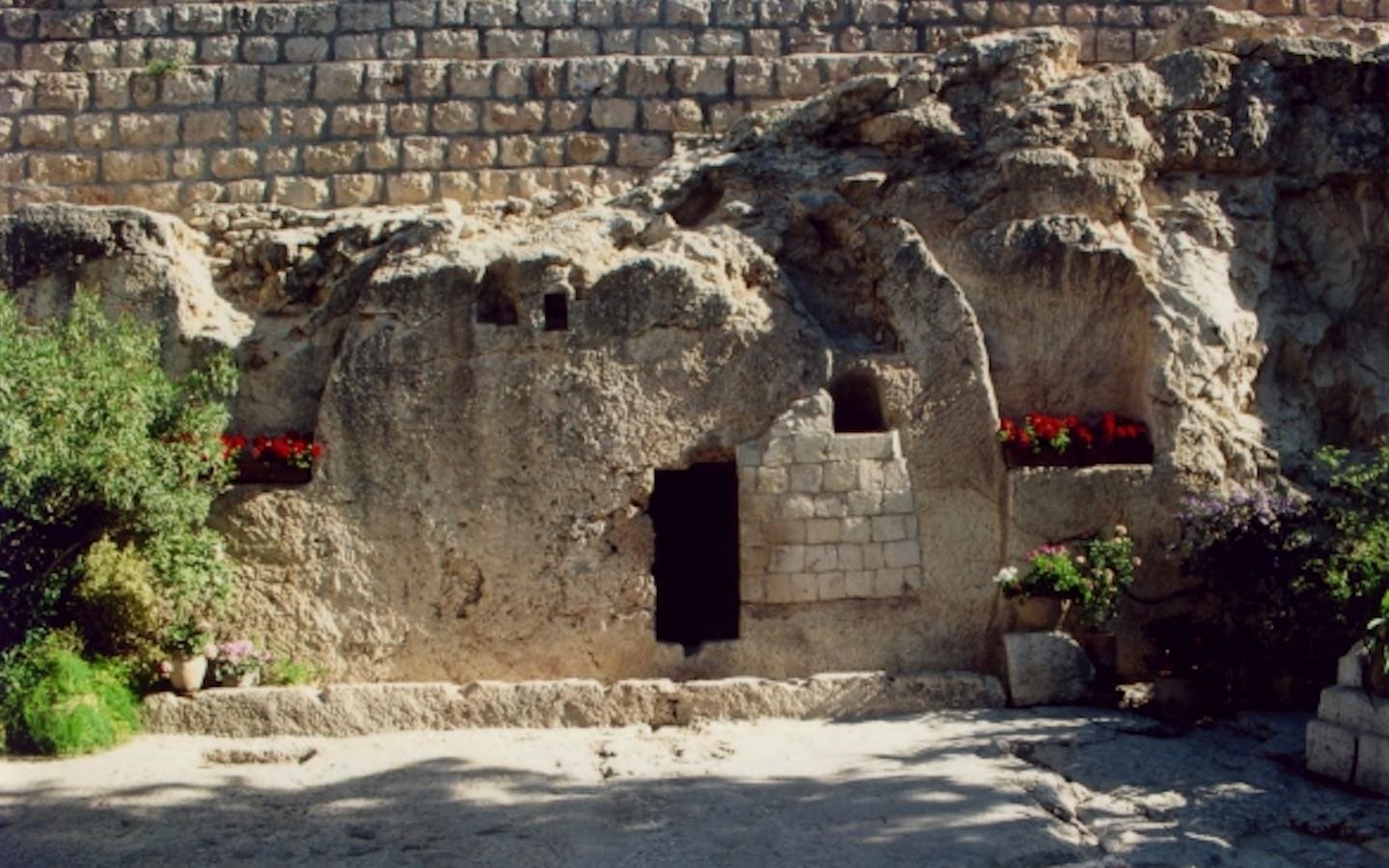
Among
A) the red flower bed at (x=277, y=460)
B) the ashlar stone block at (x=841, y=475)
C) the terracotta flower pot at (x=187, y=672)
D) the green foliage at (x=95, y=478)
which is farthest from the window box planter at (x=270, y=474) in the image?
the ashlar stone block at (x=841, y=475)

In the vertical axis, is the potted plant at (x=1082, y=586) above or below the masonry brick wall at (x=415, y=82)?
below

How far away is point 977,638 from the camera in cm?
823

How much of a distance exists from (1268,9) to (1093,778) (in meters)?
6.95

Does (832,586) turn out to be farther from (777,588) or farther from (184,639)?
(184,639)

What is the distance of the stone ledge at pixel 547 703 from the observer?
743 centimetres

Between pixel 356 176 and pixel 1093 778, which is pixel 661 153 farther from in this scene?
pixel 1093 778

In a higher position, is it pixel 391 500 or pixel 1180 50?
pixel 1180 50

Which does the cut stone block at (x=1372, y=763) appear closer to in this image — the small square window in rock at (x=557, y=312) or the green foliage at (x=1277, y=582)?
the green foliage at (x=1277, y=582)

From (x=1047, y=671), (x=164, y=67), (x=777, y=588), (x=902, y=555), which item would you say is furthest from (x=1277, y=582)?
(x=164, y=67)

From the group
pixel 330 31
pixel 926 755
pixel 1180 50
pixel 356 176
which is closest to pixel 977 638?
pixel 926 755

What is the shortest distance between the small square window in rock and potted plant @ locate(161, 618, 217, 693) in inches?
104

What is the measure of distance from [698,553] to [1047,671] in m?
3.15

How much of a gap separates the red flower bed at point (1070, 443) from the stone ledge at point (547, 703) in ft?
4.66

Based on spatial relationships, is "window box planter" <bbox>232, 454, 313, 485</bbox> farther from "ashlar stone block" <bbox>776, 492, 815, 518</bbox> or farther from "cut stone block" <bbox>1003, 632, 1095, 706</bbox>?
"cut stone block" <bbox>1003, 632, 1095, 706</bbox>
